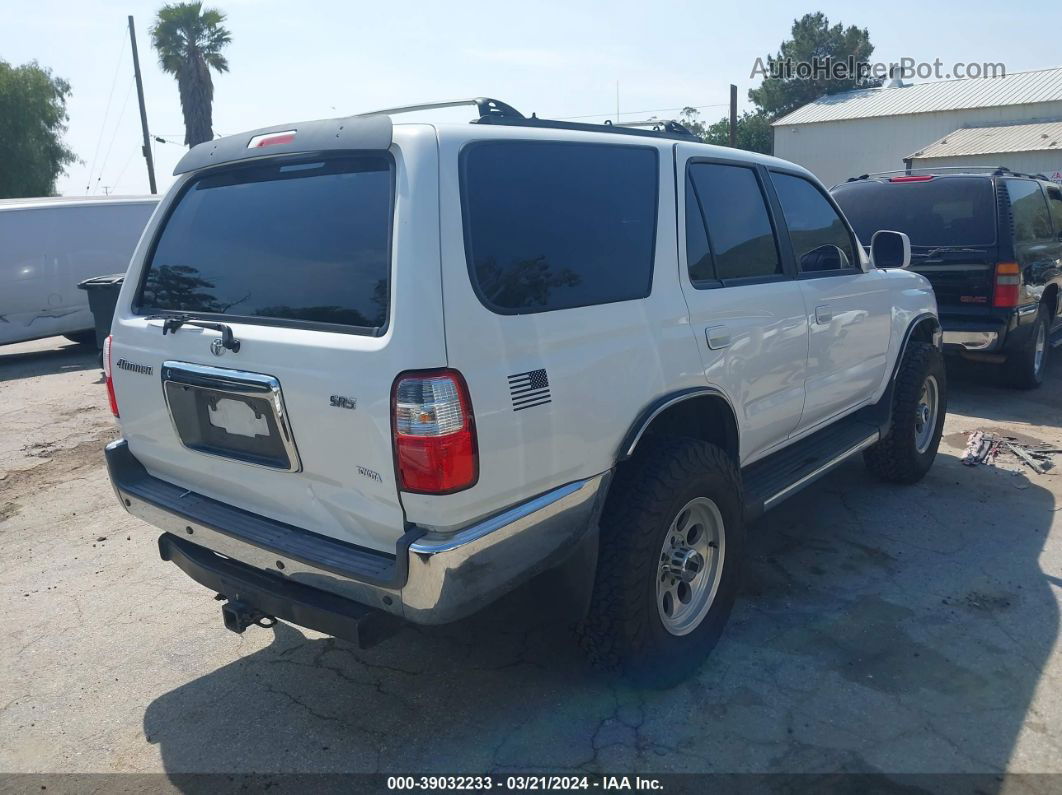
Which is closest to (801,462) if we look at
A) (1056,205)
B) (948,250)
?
(948,250)

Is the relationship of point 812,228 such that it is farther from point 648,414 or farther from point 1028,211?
point 1028,211

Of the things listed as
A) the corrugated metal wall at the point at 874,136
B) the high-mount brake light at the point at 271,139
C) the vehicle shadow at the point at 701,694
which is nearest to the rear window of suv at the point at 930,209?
the vehicle shadow at the point at 701,694

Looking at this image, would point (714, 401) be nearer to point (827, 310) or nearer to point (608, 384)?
point (608, 384)

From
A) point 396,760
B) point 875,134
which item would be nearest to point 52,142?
point 875,134

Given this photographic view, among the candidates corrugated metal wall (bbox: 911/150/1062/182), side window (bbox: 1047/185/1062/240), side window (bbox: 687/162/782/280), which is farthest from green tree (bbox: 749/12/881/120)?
side window (bbox: 687/162/782/280)

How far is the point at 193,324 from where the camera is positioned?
2887 millimetres

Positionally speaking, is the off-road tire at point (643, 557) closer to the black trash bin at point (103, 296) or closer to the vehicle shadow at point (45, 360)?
the black trash bin at point (103, 296)

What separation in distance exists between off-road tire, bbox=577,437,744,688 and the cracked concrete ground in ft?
0.58

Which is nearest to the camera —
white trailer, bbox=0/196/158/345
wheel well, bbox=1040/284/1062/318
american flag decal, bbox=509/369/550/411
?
american flag decal, bbox=509/369/550/411

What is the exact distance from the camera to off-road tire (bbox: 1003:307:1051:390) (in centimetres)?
748

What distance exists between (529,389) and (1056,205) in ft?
27.3

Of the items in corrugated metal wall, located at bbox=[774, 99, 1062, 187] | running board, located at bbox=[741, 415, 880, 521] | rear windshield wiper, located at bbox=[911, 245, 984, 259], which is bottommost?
running board, located at bbox=[741, 415, 880, 521]

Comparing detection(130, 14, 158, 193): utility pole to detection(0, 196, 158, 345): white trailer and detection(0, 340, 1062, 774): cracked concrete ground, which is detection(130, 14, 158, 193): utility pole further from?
detection(0, 340, 1062, 774): cracked concrete ground

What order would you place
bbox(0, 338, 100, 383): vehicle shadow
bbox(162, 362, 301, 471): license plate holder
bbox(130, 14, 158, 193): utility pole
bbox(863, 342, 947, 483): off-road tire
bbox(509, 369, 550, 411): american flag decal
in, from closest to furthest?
bbox(509, 369, 550, 411): american flag decal
bbox(162, 362, 301, 471): license plate holder
bbox(863, 342, 947, 483): off-road tire
bbox(0, 338, 100, 383): vehicle shadow
bbox(130, 14, 158, 193): utility pole
